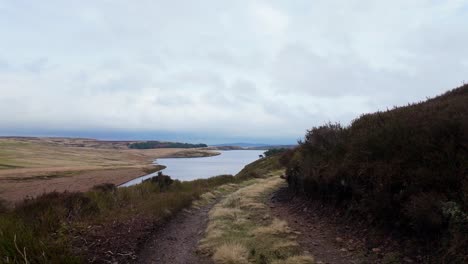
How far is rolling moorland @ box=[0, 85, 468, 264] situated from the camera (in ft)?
21.3

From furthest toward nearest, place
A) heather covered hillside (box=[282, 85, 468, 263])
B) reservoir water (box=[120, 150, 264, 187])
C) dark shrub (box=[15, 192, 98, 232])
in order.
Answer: reservoir water (box=[120, 150, 264, 187]), dark shrub (box=[15, 192, 98, 232]), heather covered hillside (box=[282, 85, 468, 263])

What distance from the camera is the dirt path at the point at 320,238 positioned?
7.31 meters

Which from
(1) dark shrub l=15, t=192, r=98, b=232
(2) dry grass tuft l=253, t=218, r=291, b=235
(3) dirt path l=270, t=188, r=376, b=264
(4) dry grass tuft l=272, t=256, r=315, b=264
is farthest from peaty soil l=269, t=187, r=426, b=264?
(1) dark shrub l=15, t=192, r=98, b=232

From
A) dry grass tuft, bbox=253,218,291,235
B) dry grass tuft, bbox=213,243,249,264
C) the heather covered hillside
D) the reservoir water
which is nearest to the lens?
the heather covered hillside

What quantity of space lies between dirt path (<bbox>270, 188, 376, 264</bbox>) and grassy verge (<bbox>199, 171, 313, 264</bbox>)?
317 mm

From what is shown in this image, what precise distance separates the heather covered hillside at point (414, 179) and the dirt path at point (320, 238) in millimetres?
697

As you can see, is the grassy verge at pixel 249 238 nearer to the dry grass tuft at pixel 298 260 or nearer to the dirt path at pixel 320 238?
the dry grass tuft at pixel 298 260

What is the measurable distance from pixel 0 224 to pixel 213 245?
459 cm

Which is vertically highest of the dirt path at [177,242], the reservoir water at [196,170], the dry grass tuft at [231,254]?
the dry grass tuft at [231,254]

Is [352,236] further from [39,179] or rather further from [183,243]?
[39,179]

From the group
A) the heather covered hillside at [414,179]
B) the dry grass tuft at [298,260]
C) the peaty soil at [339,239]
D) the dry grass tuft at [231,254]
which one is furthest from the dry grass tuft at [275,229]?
the dry grass tuft at [298,260]

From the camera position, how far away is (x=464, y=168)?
662 centimetres

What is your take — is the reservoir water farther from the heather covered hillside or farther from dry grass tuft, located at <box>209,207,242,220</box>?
the heather covered hillside

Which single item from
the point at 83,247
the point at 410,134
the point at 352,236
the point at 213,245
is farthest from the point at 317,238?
the point at 83,247
